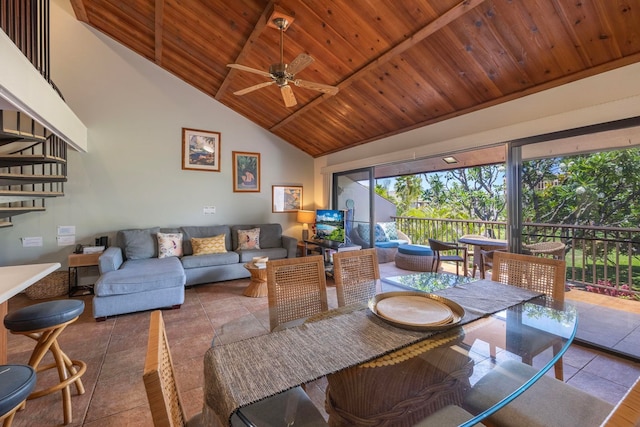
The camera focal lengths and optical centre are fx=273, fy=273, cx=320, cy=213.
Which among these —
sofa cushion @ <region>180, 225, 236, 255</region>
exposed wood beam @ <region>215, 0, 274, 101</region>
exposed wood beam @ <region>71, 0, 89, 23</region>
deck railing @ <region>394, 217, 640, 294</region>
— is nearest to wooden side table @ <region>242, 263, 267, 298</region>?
sofa cushion @ <region>180, 225, 236, 255</region>

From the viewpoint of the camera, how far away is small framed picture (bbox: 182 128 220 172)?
15.8 ft

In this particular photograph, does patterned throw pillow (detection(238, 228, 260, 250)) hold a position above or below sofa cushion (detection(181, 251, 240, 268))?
above

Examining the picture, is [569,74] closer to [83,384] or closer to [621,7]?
[621,7]

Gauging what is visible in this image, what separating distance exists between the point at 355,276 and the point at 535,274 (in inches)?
48.0

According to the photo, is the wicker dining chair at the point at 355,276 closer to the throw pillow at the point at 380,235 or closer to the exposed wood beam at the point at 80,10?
the throw pillow at the point at 380,235

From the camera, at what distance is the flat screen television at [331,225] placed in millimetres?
4746

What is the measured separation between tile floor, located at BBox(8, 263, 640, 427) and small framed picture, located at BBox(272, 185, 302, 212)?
269cm

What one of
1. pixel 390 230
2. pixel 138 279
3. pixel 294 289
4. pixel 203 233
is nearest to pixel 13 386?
pixel 294 289

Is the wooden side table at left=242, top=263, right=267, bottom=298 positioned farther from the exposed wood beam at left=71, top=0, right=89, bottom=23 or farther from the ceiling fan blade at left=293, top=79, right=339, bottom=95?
the exposed wood beam at left=71, top=0, right=89, bottom=23

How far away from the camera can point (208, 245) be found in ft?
14.8

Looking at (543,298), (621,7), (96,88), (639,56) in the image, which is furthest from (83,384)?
(639,56)

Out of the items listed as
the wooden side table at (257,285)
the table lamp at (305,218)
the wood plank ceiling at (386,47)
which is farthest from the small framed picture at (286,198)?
the wooden side table at (257,285)

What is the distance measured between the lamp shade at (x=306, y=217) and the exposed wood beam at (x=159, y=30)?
3535 millimetres

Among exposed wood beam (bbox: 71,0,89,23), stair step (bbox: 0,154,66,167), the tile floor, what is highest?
exposed wood beam (bbox: 71,0,89,23)
